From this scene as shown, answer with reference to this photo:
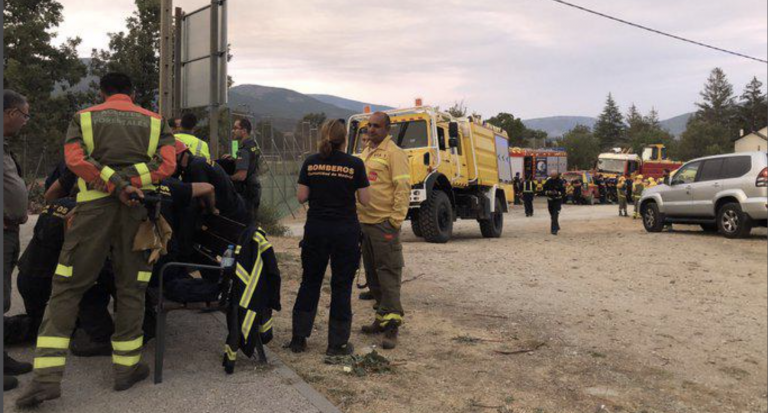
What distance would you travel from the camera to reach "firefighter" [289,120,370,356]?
4277mm

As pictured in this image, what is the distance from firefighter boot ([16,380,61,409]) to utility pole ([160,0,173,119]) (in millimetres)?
5887

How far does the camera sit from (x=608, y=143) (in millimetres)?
104688

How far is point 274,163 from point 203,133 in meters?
4.39

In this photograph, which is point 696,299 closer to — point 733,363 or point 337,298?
point 733,363

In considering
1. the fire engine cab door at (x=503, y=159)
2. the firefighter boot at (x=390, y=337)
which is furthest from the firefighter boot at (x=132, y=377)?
the fire engine cab door at (x=503, y=159)

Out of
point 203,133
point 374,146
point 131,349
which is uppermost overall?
point 203,133

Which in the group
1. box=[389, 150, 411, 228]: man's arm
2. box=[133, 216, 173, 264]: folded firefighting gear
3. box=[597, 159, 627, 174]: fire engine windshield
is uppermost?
box=[597, 159, 627, 174]: fire engine windshield

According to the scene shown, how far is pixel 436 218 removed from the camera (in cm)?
1176

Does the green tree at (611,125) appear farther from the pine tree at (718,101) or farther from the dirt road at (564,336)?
the dirt road at (564,336)

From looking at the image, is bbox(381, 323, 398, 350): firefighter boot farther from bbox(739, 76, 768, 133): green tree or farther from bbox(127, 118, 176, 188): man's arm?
bbox(739, 76, 768, 133): green tree

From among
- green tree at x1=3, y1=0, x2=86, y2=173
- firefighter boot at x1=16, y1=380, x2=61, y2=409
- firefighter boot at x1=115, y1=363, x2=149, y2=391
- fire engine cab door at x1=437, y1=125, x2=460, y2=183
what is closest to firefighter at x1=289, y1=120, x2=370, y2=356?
firefighter boot at x1=115, y1=363, x2=149, y2=391

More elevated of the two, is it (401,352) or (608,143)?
(608,143)

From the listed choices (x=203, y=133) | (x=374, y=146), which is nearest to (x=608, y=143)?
(x=203, y=133)

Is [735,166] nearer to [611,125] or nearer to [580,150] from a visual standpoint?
[580,150]
